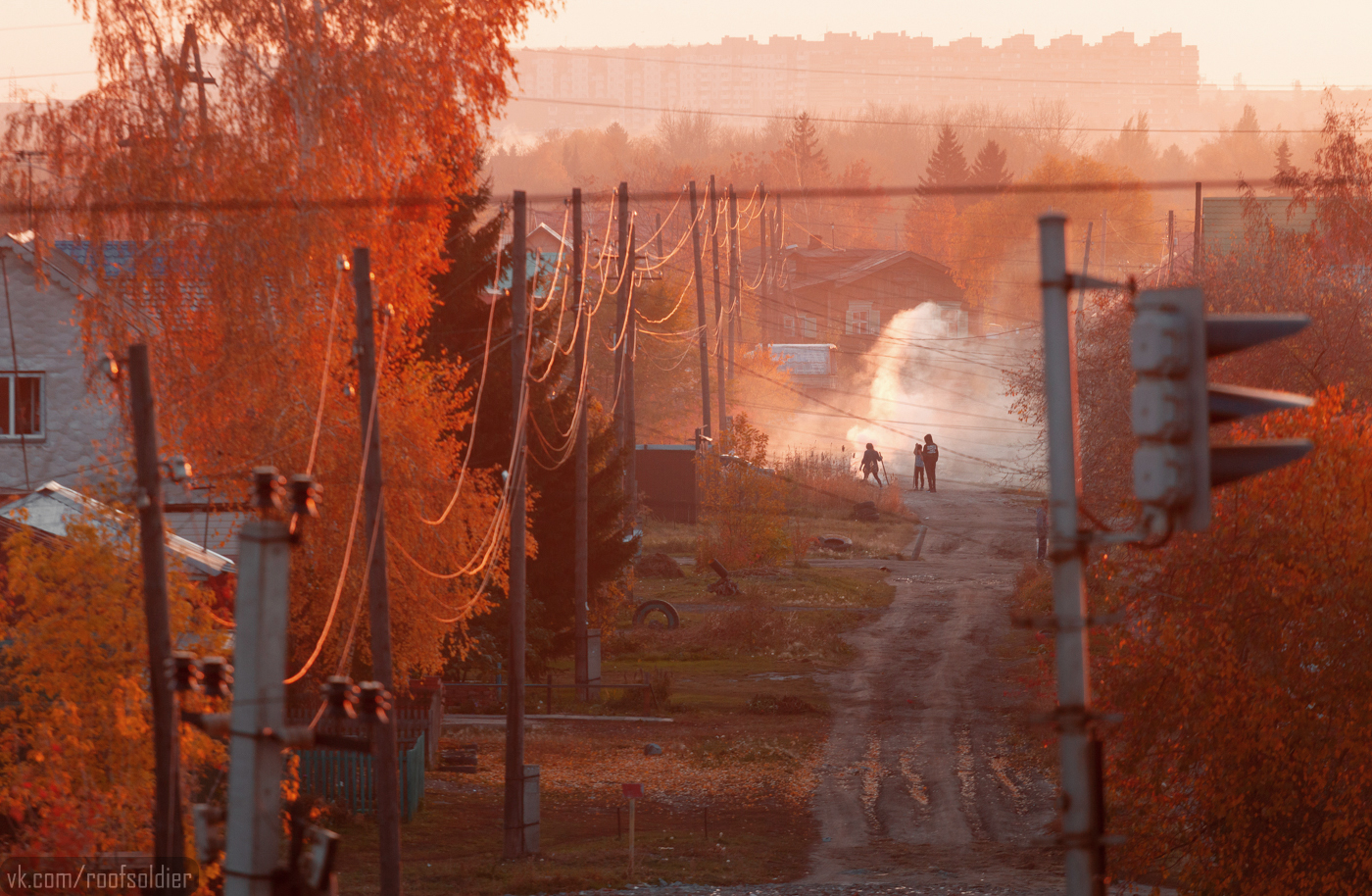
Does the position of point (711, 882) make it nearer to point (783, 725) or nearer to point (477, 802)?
point (477, 802)

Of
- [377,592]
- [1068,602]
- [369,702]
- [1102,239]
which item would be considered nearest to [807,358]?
[1102,239]

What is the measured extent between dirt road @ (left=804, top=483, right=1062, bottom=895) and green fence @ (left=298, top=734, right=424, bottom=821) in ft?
23.8

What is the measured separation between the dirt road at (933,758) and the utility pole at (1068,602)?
13448mm

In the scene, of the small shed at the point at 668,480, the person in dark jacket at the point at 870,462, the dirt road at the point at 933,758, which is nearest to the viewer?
the dirt road at the point at 933,758

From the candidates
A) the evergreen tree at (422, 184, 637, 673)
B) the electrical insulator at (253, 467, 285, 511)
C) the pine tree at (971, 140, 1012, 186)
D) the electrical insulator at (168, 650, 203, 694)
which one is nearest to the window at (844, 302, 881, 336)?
the pine tree at (971, 140, 1012, 186)

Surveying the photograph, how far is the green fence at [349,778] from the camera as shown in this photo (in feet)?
73.2

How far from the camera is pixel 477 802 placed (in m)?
23.7

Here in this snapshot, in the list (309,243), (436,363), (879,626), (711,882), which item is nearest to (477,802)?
(711,882)

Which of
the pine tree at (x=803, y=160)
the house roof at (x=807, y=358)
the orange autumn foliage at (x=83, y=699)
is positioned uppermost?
the pine tree at (x=803, y=160)

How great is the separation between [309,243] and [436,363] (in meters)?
4.21

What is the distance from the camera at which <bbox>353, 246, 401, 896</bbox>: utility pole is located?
567 inches

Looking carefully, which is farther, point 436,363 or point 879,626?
point 879,626

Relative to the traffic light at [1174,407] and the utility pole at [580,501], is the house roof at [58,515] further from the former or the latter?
the traffic light at [1174,407]

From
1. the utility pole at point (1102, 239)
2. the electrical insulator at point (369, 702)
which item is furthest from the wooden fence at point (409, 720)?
the utility pole at point (1102, 239)
